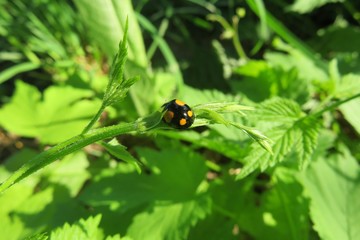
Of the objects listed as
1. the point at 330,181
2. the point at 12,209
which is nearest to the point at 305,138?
the point at 330,181

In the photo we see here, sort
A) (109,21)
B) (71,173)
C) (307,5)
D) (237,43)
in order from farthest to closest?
(237,43)
(307,5)
(71,173)
(109,21)

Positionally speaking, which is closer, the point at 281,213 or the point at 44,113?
the point at 281,213

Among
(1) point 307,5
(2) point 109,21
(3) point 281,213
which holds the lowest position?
(3) point 281,213

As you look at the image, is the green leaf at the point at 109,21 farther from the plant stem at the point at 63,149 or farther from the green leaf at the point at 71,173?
the plant stem at the point at 63,149

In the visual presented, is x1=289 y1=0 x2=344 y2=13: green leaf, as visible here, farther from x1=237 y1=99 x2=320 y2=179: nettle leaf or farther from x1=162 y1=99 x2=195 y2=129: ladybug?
x1=162 y1=99 x2=195 y2=129: ladybug

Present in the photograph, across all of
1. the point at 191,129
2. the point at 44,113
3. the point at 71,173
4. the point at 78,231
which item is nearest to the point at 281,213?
the point at 191,129

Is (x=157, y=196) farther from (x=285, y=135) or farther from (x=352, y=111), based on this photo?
(x=352, y=111)

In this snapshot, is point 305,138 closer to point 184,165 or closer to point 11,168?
point 184,165
